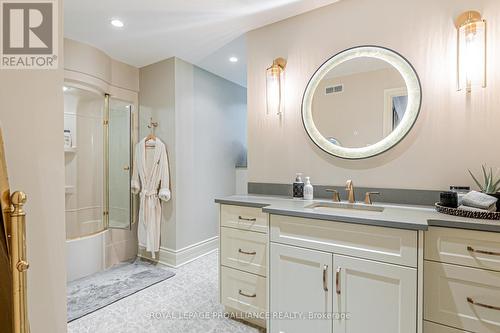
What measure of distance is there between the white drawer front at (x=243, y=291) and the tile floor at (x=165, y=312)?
7.2 inches

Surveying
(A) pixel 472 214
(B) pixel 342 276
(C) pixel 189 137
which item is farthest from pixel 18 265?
(C) pixel 189 137

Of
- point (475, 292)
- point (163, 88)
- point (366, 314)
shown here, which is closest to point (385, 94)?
point (475, 292)

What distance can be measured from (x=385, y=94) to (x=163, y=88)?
2.45 metres

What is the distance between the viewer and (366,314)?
1313 mm

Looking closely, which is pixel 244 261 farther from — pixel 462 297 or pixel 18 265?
pixel 18 265

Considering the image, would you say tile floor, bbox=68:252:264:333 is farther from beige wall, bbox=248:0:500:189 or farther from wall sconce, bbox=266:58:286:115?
wall sconce, bbox=266:58:286:115

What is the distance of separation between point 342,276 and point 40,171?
1.50 metres

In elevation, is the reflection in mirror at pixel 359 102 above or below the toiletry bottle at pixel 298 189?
above

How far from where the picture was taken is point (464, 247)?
1165mm

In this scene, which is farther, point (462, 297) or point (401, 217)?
point (401, 217)

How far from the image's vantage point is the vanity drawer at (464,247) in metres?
1.11

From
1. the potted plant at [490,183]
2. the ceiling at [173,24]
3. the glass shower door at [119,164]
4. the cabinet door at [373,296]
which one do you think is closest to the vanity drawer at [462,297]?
the cabinet door at [373,296]

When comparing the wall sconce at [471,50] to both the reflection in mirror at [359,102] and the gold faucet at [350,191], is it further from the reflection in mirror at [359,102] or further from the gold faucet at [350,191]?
the gold faucet at [350,191]

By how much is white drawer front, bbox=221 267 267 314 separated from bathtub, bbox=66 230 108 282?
5.81ft
